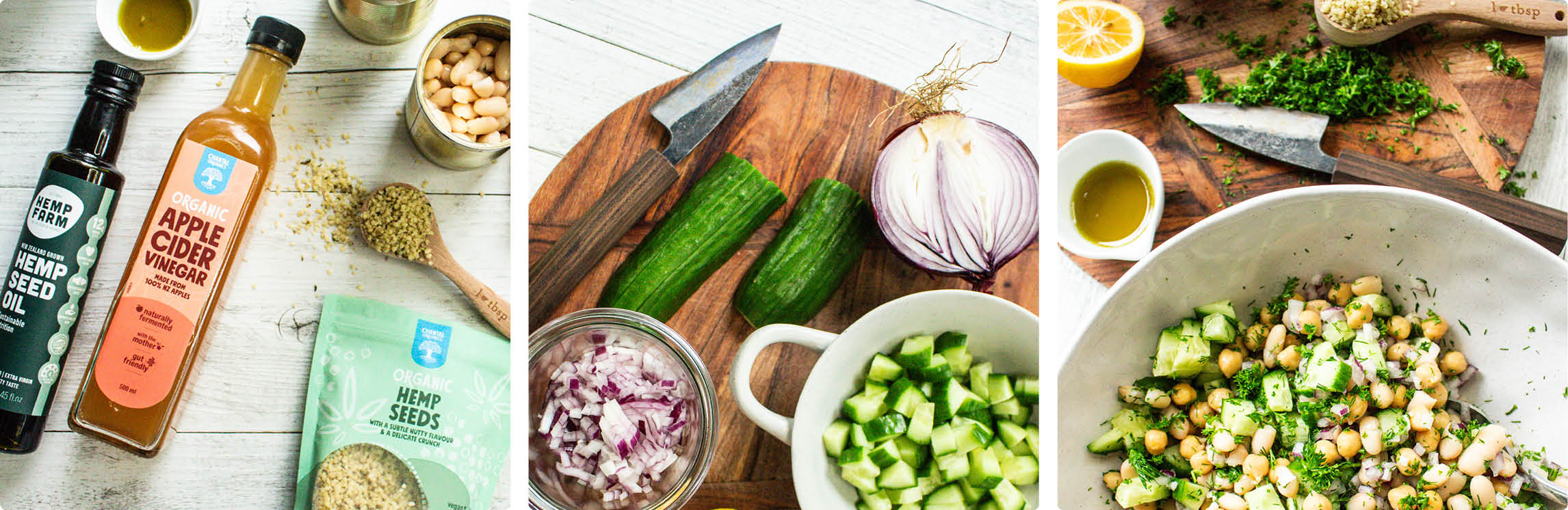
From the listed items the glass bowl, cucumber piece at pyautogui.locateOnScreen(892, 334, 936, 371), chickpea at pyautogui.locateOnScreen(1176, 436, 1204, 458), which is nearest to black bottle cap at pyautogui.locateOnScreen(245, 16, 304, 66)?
the glass bowl

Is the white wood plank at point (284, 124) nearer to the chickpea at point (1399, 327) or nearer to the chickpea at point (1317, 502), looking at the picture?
the chickpea at point (1317, 502)

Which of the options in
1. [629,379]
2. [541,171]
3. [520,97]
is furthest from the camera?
[541,171]

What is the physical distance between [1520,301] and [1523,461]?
0.27 m

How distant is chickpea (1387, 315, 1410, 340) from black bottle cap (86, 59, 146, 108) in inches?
84.1

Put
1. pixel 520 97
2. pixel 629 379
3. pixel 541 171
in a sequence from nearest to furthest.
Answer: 1. pixel 520 97
2. pixel 629 379
3. pixel 541 171

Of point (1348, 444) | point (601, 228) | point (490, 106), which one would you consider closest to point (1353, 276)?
point (1348, 444)

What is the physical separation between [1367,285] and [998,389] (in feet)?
2.19

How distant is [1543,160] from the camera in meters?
1.57

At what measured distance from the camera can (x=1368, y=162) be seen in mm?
1528

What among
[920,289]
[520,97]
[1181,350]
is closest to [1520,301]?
[1181,350]

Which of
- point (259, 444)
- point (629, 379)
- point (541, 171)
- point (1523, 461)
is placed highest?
point (541, 171)

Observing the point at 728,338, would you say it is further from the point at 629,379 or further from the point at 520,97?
Result: the point at 520,97

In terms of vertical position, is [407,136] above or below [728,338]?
above

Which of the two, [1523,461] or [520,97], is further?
[1523,461]
